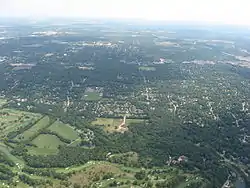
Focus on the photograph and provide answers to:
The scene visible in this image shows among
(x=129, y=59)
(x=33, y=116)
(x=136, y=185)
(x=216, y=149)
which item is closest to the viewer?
(x=136, y=185)

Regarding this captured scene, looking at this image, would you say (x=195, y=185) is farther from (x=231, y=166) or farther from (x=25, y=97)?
(x=25, y=97)

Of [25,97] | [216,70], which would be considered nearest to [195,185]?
[25,97]

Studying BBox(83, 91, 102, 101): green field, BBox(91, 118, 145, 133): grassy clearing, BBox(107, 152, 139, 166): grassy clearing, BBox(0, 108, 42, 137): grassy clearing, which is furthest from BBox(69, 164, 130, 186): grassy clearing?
BBox(83, 91, 102, 101): green field

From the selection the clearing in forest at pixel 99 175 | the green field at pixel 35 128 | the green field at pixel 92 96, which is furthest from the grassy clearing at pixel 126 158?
the green field at pixel 92 96

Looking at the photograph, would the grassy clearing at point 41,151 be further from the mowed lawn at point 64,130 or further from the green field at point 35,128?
the mowed lawn at point 64,130

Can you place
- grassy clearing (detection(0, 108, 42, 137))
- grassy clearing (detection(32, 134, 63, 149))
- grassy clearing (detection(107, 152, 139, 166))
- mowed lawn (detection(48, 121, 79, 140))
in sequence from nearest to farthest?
grassy clearing (detection(107, 152, 139, 166)), grassy clearing (detection(32, 134, 63, 149)), mowed lawn (detection(48, 121, 79, 140)), grassy clearing (detection(0, 108, 42, 137))

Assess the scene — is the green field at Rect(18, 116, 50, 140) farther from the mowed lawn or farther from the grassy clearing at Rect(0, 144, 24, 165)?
the grassy clearing at Rect(0, 144, 24, 165)
